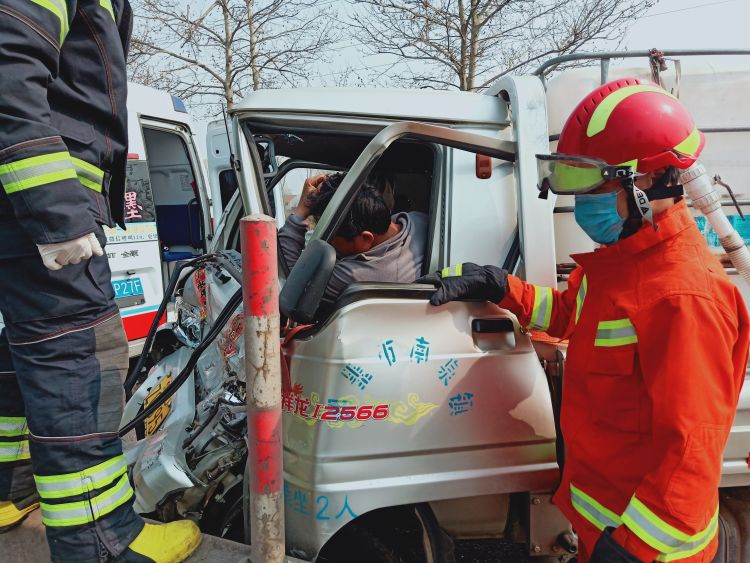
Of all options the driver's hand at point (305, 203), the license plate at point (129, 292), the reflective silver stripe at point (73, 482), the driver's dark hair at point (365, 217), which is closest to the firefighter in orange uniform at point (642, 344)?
the driver's dark hair at point (365, 217)

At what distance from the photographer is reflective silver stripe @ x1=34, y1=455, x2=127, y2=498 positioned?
166cm

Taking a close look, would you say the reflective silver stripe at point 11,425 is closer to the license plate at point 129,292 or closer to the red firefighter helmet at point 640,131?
the red firefighter helmet at point 640,131

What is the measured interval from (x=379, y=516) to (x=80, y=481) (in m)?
0.93

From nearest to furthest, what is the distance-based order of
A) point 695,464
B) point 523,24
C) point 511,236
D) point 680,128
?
1. point 695,464
2. point 680,128
3. point 511,236
4. point 523,24

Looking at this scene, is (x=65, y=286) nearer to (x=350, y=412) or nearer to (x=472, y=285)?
(x=350, y=412)

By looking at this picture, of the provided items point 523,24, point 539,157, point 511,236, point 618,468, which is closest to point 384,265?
point 511,236

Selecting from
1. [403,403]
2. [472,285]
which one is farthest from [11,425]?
[472,285]

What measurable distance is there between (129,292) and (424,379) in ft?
13.6

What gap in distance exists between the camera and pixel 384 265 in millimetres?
2154

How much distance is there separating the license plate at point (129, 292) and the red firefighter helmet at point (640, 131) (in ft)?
14.7

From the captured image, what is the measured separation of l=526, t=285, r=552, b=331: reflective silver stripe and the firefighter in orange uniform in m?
0.11

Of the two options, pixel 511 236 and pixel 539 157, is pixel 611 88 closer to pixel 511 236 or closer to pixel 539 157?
pixel 539 157

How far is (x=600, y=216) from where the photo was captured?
5.21 ft

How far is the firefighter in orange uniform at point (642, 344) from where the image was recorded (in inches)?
52.4
